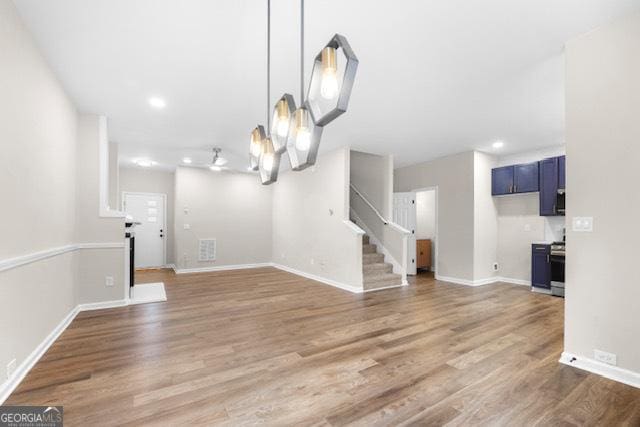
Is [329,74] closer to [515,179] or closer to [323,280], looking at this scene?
[323,280]

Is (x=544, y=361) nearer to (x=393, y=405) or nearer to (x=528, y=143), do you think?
(x=393, y=405)

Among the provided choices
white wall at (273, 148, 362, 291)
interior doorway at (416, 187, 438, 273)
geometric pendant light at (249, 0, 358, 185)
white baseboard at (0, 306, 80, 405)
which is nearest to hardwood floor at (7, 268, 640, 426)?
white baseboard at (0, 306, 80, 405)

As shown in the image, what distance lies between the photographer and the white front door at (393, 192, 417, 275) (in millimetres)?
6352

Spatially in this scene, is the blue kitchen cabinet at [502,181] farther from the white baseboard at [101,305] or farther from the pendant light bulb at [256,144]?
the white baseboard at [101,305]

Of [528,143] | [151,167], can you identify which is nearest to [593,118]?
[528,143]

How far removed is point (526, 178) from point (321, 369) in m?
5.23

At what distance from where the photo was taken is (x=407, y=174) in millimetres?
6918

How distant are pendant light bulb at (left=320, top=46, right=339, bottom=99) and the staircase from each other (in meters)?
4.10

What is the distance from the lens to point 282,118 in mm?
1843

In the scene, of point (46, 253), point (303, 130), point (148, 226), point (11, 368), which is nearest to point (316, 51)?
point (303, 130)

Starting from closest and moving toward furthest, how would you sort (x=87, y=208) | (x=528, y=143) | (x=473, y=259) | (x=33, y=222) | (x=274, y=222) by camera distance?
(x=33, y=222)
(x=87, y=208)
(x=528, y=143)
(x=473, y=259)
(x=274, y=222)

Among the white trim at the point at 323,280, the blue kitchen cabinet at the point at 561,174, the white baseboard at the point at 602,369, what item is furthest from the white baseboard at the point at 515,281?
the white baseboard at the point at 602,369

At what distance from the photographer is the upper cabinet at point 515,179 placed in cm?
505

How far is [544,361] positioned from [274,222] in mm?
6408
